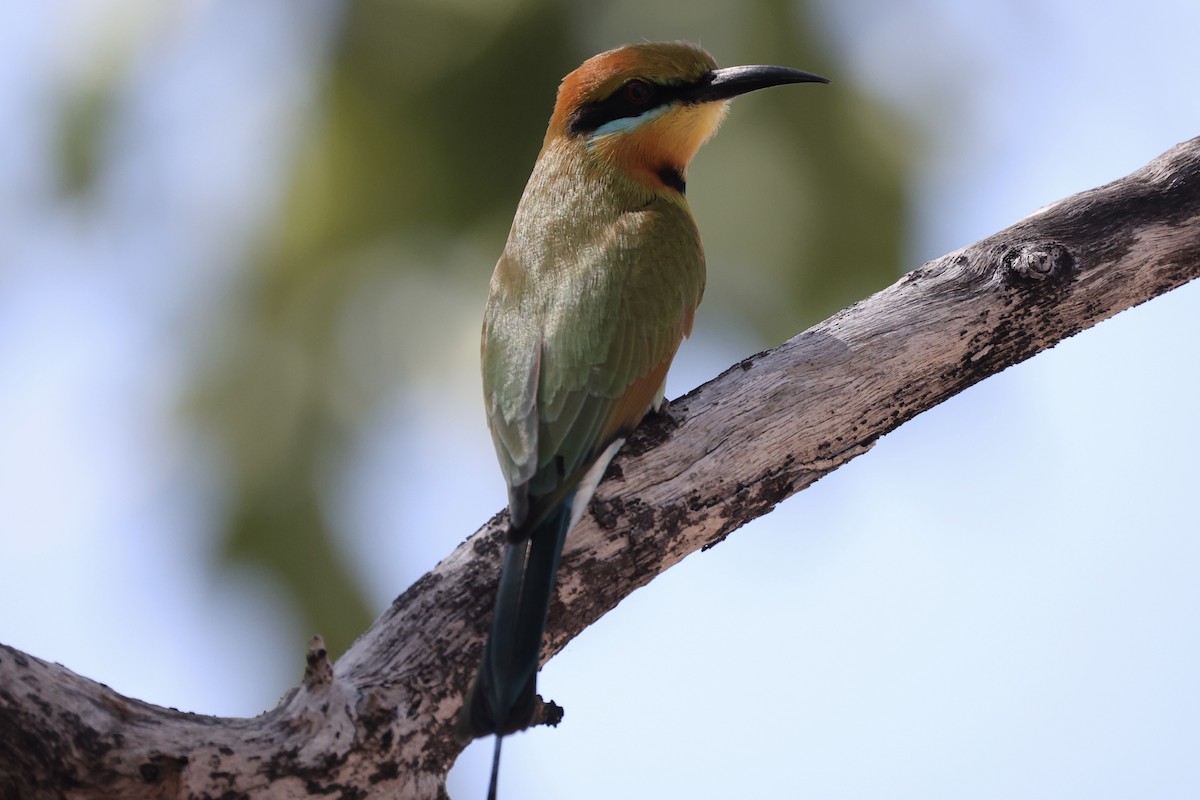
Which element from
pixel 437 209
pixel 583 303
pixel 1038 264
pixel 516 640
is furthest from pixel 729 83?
pixel 437 209

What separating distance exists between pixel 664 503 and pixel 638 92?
3.99 feet

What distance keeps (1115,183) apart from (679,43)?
115cm

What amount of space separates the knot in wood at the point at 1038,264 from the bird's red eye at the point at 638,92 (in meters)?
1.02

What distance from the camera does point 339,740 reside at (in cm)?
201

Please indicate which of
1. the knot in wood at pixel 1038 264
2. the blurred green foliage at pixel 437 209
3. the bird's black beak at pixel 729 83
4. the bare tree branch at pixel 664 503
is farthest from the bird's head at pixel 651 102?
the blurred green foliage at pixel 437 209

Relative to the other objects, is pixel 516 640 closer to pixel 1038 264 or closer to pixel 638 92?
pixel 1038 264

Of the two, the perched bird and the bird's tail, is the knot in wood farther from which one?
the bird's tail

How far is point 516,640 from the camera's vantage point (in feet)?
7.05

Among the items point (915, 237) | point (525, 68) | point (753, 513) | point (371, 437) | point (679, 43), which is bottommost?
point (753, 513)

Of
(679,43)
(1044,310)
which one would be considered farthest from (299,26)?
(1044,310)

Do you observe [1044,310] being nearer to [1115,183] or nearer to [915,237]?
[1115,183]

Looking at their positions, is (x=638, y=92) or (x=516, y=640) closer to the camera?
(x=516, y=640)

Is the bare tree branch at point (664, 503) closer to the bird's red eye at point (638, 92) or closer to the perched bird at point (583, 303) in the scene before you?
the perched bird at point (583, 303)

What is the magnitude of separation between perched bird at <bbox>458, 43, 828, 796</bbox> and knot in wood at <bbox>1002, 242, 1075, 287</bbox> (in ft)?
2.25
